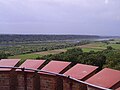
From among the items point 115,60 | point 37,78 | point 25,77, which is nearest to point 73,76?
point 37,78

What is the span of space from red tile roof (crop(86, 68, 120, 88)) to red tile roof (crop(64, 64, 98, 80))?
0.19 m

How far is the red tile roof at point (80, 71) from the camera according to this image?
11.4 ft

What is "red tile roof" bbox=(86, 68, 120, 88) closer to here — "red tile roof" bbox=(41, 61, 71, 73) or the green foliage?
"red tile roof" bbox=(41, 61, 71, 73)

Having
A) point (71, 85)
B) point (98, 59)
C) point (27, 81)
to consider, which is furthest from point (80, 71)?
point (98, 59)

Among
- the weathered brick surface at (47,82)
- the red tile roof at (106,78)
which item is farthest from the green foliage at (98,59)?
the red tile roof at (106,78)

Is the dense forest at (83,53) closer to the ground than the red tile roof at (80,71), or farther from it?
closer to the ground

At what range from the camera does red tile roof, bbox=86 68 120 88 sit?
3011 millimetres

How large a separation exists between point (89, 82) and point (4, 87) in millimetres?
1771

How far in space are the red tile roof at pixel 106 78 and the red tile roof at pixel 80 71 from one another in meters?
0.19

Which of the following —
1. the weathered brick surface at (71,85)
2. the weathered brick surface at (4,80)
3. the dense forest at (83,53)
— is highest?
the weathered brick surface at (71,85)

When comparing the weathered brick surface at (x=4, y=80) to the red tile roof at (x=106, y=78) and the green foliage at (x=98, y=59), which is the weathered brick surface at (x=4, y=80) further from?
the green foliage at (x=98, y=59)

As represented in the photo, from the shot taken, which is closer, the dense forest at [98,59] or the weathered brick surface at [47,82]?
the weathered brick surface at [47,82]

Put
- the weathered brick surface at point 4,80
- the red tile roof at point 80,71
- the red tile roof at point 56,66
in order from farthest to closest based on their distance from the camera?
the weathered brick surface at point 4,80, the red tile roof at point 56,66, the red tile roof at point 80,71

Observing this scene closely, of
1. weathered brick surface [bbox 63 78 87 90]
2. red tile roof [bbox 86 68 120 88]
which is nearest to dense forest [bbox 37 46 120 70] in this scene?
weathered brick surface [bbox 63 78 87 90]
